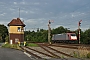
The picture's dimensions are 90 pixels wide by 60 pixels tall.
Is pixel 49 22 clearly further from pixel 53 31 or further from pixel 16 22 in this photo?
pixel 53 31

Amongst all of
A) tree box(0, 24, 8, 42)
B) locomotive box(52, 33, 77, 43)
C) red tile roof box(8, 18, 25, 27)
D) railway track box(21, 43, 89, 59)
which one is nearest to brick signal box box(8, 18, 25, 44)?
red tile roof box(8, 18, 25, 27)

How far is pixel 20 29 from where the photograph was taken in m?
55.0

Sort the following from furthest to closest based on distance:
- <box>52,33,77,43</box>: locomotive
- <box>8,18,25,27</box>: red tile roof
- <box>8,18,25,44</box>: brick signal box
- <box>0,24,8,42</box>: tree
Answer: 1. <box>0,24,8,42</box>: tree
2. <box>8,18,25,27</box>: red tile roof
3. <box>8,18,25,44</box>: brick signal box
4. <box>52,33,77,43</box>: locomotive

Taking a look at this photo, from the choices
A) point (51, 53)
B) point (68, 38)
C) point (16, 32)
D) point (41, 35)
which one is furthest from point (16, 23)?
point (51, 53)

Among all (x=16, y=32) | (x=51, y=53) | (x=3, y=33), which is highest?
(x=3, y=33)

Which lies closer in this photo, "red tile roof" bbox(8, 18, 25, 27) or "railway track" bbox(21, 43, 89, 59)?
"railway track" bbox(21, 43, 89, 59)

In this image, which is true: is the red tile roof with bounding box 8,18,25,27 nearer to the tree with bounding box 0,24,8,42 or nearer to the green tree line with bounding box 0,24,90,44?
the green tree line with bounding box 0,24,90,44

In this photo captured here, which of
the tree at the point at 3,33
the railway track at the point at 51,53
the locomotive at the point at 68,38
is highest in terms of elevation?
the tree at the point at 3,33

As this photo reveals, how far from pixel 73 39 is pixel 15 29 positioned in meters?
16.8

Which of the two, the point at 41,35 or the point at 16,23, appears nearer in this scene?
the point at 16,23

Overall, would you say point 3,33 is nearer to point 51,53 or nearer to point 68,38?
point 68,38

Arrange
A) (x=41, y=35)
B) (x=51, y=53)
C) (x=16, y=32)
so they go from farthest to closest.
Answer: (x=41, y=35), (x=16, y=32), (x=51, y=53)

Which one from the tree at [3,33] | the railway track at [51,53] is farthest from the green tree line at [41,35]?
the railway track at [51,53]

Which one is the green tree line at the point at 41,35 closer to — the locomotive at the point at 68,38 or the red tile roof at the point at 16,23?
the locomotive at the point at 68,38
